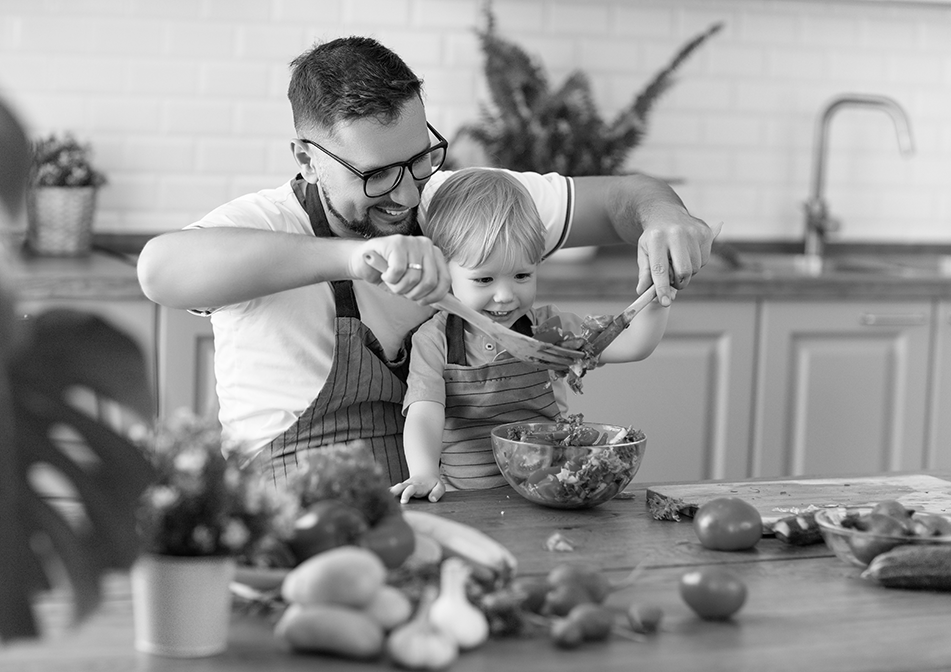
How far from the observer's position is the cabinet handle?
11.5 ft

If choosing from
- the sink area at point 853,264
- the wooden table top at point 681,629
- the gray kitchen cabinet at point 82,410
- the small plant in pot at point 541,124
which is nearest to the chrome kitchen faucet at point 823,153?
the sink area at point 853,264

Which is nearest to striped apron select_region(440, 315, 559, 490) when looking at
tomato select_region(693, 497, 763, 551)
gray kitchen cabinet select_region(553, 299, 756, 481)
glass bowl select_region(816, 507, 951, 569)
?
tomato select_region(693, 497, 763, 551)

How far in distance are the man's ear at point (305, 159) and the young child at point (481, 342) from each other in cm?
24

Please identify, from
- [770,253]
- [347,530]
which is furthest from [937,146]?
[347,530]

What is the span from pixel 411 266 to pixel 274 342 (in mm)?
533

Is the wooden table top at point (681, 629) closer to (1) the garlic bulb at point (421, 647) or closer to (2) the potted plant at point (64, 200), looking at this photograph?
(1) the garlic bulb at point (421, 647)

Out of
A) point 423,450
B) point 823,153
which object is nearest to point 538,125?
point 823,153

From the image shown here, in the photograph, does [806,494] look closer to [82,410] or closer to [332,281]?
[332,281]

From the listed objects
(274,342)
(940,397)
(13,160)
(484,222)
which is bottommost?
(940,397)

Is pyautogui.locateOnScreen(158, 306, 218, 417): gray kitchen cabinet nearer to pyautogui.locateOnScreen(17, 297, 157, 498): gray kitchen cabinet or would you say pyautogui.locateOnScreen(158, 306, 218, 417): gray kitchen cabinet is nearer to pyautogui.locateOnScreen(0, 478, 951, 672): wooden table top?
pyautogui.locateOnScreen(0, 478, 951, 672): wooden table top

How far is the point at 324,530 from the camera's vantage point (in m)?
1.19

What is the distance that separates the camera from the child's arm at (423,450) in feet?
5.63

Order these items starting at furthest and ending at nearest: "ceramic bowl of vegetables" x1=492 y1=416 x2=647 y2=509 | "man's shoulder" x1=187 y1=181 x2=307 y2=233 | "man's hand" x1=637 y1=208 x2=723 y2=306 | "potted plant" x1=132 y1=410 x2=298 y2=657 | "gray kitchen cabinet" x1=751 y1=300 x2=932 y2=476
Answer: "gray kitchen cabinet" x1=751 y1=300 x2=932 y2=476, "man's shoulder" x1=187 y1=181 x2=307 y2=233, "man's hand" x1=637 y1=208 x2=723 y2=306, "ceramic bowl of vegetables" x1=492 y1=416 x2=647 y2=509, "potted plant" x1=132 y1=410 x2=298 y2=657

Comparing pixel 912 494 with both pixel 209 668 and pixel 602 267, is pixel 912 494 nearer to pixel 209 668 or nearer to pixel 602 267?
pixel 209 668
